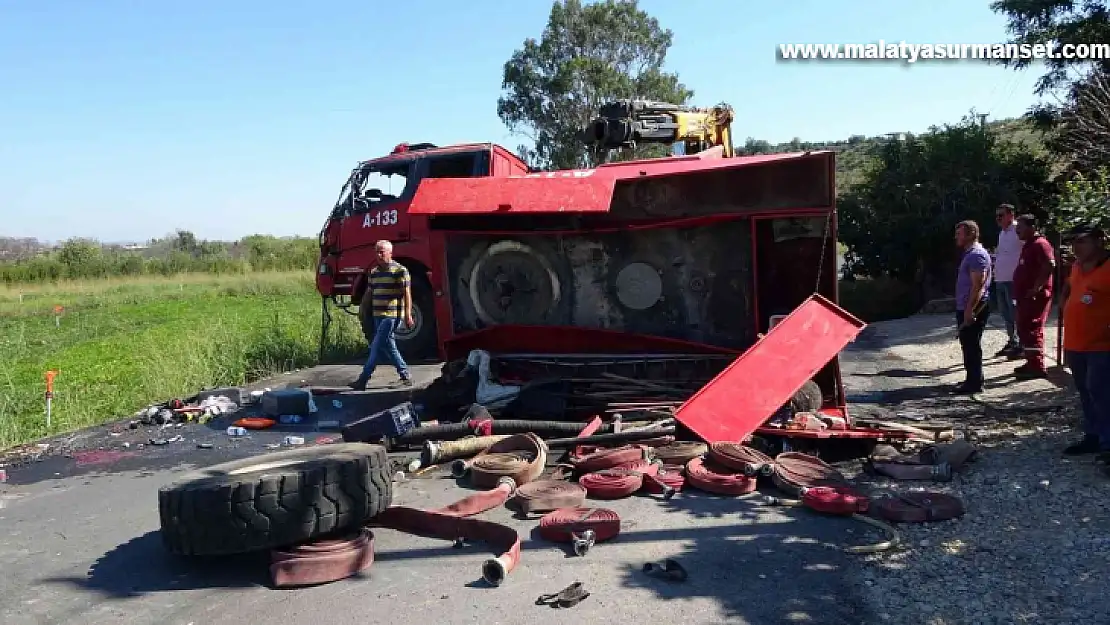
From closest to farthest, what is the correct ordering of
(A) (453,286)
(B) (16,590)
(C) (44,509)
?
1. (B) (16,590)
2. (C) (44,509)
3. (A) (453,286)

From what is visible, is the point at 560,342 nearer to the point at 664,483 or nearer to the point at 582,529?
the point at 664,483

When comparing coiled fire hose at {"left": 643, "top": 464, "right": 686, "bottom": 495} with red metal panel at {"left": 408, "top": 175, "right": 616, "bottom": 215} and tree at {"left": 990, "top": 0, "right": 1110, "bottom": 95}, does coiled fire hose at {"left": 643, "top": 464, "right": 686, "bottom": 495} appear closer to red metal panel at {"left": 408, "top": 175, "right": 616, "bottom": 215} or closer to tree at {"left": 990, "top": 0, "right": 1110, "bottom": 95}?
red metal panel at {"left": 408, "top": 175, "right": 616, "bottom": 215}

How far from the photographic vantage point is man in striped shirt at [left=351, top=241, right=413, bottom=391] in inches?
368

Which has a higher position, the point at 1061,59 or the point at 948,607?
the point at 1061,59

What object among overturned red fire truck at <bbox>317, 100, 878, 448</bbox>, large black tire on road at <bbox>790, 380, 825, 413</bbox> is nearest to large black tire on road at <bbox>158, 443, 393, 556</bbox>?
overturned red fire truck at <bbox>317, 100, 878, 448</bbox>

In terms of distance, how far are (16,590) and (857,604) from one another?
430cm

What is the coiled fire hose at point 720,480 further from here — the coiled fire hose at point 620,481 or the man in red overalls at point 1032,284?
the man in red overalls at point 1032,284

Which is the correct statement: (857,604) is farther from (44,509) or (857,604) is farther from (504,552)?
(44,509)

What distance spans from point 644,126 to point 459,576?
7661mm

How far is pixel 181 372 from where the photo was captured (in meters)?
10.6

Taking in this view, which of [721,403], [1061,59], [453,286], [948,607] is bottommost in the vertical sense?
[948,607]

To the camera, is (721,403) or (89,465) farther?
(89,465)

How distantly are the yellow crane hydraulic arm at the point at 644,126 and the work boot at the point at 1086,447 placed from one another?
21.2ft

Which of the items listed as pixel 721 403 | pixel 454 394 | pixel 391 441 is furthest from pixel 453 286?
pixel 721 403
